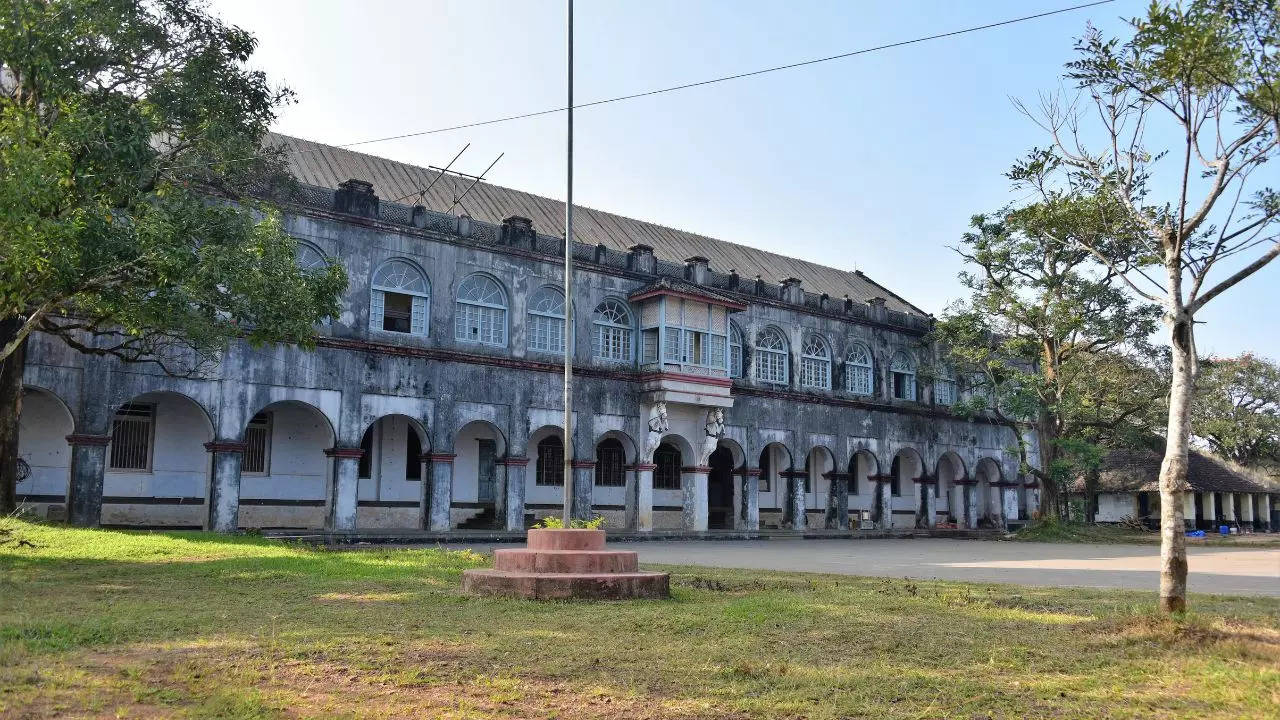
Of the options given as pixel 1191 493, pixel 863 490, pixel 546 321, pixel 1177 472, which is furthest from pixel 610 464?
pixel 1191 493

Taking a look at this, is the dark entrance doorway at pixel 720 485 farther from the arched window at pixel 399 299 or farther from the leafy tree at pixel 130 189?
the leafy tree at pixel 130 189

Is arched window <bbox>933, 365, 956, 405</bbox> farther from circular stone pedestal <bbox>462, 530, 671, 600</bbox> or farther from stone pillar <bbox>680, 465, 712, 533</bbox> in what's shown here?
circular stone pedestal <bbox>462, 530, 671, 600</bbox>

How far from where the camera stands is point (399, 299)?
2262cm

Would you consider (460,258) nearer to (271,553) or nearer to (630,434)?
(630,434)

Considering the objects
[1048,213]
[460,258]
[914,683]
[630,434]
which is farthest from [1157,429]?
[914,683]

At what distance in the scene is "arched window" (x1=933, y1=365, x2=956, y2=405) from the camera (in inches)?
1323

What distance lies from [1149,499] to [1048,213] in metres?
32.2

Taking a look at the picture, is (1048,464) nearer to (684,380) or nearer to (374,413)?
(684,380)

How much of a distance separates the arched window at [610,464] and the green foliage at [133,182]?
13.9 meters

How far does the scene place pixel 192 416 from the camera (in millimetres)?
21047

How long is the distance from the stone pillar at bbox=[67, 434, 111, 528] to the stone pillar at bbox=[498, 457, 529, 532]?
8.58 metres

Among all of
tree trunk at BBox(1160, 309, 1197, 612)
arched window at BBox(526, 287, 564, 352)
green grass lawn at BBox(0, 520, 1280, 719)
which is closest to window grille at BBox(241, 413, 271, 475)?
arched window at BBox(526, 287, 564, 352)

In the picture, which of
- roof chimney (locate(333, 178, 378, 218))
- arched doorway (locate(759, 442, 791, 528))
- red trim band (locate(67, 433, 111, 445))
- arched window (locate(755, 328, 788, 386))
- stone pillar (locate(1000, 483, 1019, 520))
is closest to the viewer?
red trim band (locate(67, 433, 111, 445))

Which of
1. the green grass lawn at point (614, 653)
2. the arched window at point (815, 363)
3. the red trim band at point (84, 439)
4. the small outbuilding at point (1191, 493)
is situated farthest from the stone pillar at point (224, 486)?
the small outbuilding at point (1191, 493)
